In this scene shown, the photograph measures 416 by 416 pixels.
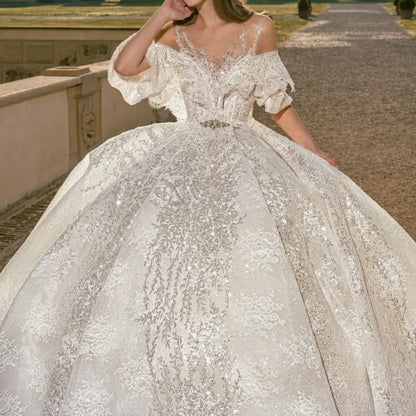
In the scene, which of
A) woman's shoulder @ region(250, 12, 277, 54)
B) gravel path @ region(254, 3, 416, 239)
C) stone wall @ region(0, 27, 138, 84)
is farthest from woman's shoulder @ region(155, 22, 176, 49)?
stone wall @ region(0, 27, 138, 84)

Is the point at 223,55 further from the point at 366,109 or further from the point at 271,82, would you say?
the point at 366,109

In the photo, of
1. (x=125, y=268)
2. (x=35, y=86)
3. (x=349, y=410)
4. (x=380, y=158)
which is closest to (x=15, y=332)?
(x=125, y=268)

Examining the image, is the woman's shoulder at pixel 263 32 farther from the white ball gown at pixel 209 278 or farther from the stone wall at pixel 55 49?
the stone wall at pixel 55 49

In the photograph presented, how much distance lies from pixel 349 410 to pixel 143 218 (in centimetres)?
83

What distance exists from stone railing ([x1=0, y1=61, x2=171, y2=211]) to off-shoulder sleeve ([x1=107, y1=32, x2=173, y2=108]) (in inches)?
113

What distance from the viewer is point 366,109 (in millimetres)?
11102

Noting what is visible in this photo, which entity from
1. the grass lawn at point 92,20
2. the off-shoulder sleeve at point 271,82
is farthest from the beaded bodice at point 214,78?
the grass lawn at point 92,20

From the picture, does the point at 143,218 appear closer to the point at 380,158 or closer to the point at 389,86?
the point at 380,158

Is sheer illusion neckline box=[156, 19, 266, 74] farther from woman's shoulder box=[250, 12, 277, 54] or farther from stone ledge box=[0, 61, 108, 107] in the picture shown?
stone ledge box=[0, 61, 108, 107]

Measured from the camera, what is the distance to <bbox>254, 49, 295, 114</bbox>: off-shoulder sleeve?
303cm

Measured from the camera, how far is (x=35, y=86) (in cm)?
646

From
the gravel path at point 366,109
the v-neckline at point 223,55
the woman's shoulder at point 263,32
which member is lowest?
the gravel path at point 366,109

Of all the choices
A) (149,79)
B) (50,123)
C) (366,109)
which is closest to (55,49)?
(366,109)

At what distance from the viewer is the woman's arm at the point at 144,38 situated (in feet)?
9.41
